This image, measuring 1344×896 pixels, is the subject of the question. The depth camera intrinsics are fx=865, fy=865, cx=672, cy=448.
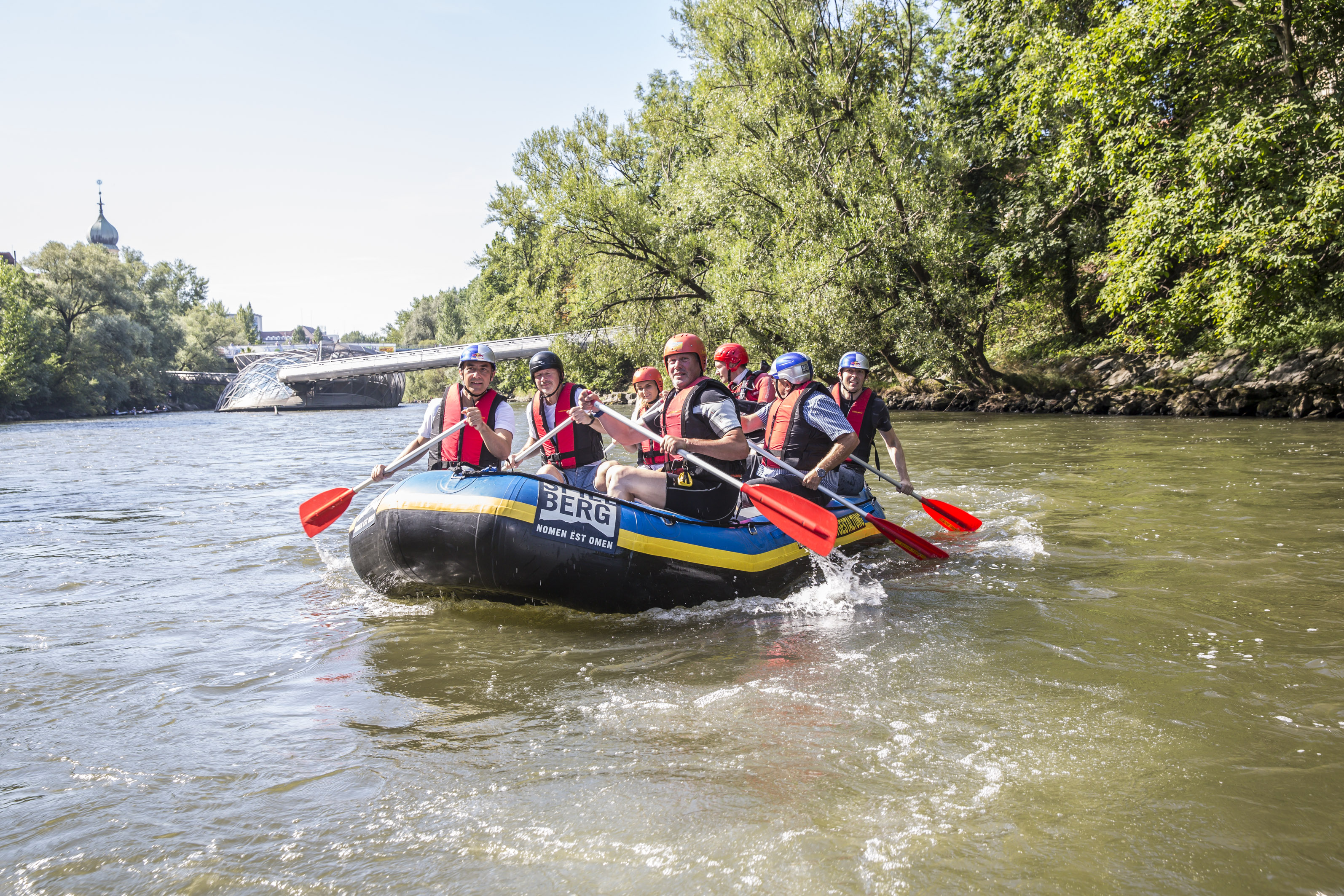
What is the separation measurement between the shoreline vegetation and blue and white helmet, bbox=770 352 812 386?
403 inches

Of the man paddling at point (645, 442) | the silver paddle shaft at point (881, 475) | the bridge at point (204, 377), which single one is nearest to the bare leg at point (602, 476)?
the man paddling at point (645, 442)

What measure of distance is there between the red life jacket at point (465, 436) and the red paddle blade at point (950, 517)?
3.62 metres

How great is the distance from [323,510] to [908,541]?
424cm

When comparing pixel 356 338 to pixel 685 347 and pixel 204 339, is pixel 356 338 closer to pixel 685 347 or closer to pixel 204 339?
pixel 204 339

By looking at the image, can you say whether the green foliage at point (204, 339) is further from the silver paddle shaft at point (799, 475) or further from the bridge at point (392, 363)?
the silver paddle shaft at point (799, 475)

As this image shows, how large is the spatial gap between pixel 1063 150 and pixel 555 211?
11.7 metres

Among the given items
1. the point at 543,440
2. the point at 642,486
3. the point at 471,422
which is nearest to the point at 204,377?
the point at 543,440

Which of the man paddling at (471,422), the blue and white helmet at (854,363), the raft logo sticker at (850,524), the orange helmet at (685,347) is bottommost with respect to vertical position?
the raft logo sticker at (850,524)

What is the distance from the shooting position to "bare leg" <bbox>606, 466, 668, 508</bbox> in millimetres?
5551

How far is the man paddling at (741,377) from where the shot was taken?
8.13 meters

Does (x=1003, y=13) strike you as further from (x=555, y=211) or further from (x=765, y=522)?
(x=765, y=522)

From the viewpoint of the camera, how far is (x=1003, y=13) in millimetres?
20828

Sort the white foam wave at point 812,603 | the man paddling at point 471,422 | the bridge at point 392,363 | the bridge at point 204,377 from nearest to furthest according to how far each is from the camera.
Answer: the white foam wave at point 812,603 < the man paddling at point 471,422 < the bridge at point 392,363 < the bridge at point 204,377

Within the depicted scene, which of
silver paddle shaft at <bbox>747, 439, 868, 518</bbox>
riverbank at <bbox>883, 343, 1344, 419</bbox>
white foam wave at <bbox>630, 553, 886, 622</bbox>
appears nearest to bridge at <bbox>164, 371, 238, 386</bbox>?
riverbank at <bbox>883, 343, 1344, 419</bbox>
